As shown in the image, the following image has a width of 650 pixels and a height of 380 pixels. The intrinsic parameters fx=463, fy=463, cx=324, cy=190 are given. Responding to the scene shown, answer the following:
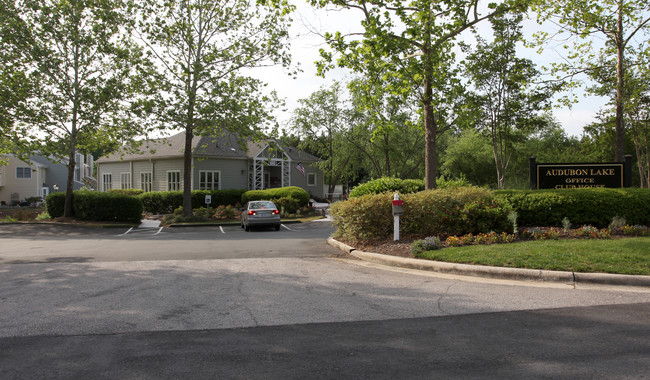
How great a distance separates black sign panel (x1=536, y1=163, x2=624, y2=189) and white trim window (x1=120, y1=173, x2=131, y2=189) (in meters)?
34.1

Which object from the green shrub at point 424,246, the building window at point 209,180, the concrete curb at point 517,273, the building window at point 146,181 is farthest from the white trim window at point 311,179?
the concrete curb at point 517,273

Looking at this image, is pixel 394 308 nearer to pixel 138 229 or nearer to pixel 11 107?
pixel 138 229

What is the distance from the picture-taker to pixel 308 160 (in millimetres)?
41250

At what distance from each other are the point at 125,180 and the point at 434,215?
115ft

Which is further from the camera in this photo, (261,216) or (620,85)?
(261,216)

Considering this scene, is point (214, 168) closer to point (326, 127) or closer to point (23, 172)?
point (326, 127)

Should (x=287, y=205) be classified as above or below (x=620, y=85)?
below

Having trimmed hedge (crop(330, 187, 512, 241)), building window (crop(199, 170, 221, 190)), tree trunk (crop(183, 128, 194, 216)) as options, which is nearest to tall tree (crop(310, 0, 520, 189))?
trimmed hedge (crop(330, 187, 512, 241))

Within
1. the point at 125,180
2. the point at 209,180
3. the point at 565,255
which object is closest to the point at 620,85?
the point at 565,255

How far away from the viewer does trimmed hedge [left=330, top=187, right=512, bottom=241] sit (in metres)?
10.6

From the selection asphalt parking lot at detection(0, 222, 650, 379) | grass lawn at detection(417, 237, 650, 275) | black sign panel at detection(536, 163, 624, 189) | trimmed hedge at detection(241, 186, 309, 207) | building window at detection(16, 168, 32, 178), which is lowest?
asphalt parking lot at detection(0, 222, 650, 379)

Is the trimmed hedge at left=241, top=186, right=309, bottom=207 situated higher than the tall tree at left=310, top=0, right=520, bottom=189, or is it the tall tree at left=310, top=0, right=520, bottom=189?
the tall tree at left=310, top=0, right=520, bottom=189

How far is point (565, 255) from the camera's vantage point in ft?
26.1

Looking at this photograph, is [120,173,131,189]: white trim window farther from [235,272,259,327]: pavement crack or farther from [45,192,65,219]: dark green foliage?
[235,272,259,327]: pavement crack
